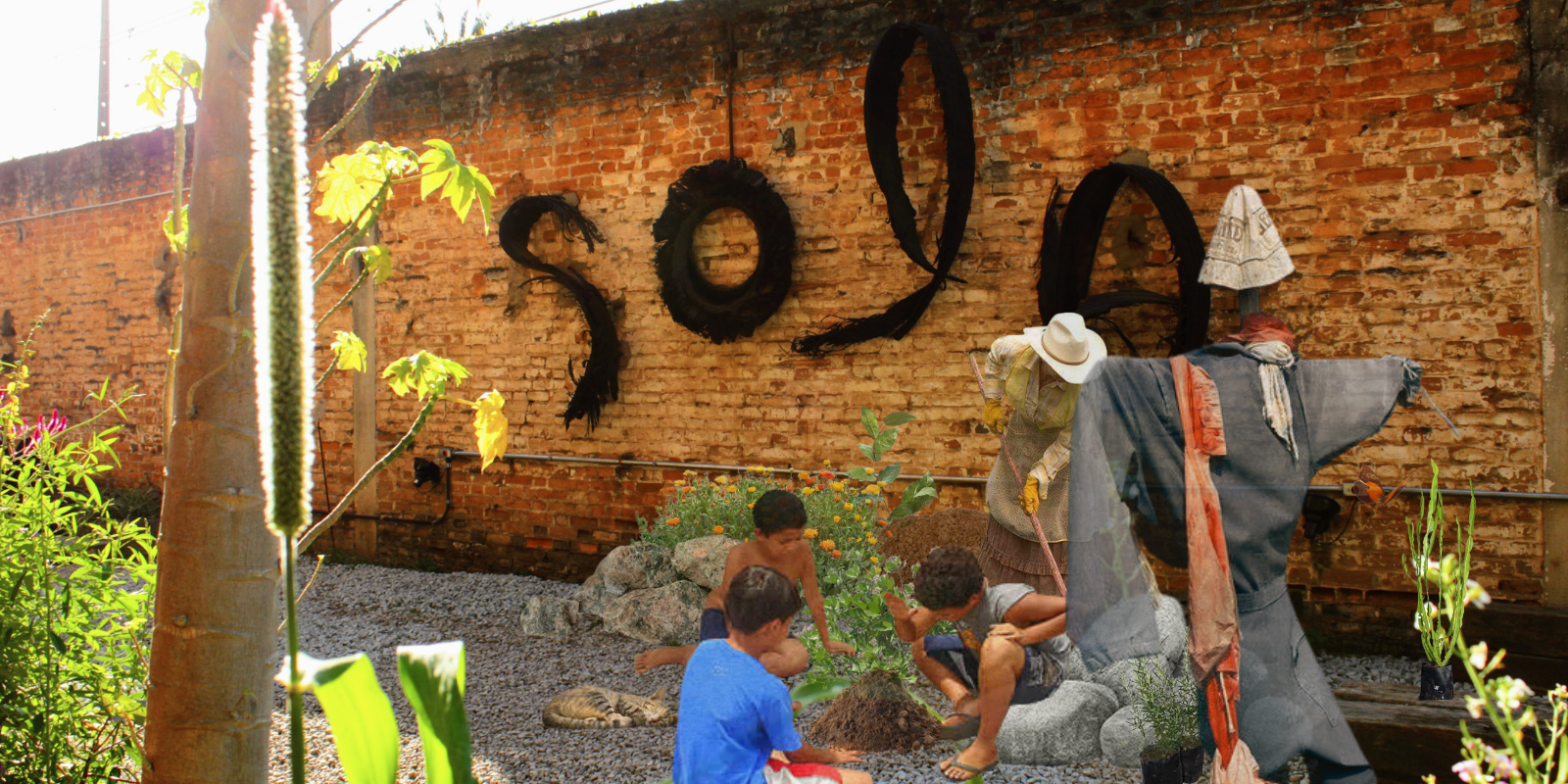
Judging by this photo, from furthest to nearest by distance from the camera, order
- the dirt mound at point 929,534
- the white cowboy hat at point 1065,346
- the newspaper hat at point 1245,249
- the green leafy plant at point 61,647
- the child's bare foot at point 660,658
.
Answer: the dirt mound at point 929,534
the child's bare foot at point 660,658
the white cowboy hat at point 1065,346
the newspaper hat at point 1245,249
the green leafy plant at point 61,647

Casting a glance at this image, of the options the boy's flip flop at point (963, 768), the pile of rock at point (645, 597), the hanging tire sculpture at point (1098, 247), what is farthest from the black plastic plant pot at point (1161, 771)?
the pile of rock at point (645, 597)

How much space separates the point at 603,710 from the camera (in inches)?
148

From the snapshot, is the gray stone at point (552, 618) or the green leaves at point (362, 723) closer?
the green leaves at point (362, 723)

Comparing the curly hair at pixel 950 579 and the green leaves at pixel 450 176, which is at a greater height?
the green leaves at pixel 450 176

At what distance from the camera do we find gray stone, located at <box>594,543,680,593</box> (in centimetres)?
528

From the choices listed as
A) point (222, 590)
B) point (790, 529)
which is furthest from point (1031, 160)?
point (222, 590)

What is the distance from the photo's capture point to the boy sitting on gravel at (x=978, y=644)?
2861 millimetres

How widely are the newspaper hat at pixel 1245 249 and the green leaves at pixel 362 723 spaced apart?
264 centimetres

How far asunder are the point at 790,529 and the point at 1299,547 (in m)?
2.73

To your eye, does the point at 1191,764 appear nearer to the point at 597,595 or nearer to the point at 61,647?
the point at 61,647

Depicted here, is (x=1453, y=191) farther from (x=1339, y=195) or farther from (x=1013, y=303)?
(x=1013, y=303)

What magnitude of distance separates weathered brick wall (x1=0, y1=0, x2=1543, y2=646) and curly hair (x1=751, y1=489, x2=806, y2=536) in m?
2.01

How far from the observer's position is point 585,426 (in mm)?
6406

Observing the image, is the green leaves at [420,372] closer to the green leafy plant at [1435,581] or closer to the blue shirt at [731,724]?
the blue shirt at [731,724]
